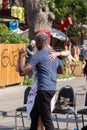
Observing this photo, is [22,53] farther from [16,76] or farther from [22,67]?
[16,76]

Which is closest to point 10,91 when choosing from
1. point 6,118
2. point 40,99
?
point 6,118

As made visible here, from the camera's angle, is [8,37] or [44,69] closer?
[44,69]

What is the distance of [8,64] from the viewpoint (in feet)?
61.7

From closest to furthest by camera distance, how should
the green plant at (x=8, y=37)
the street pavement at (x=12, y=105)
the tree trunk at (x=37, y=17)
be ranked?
the street pavement at (x=12, y=105) < the green plant at (x=8, y=37) < the tree trunk at (x=37, y=17)

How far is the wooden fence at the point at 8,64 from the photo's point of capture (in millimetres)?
18266

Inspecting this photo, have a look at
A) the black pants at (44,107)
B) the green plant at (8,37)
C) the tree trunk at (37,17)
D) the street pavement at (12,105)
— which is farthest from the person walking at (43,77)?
the tree trunk at (37,17)

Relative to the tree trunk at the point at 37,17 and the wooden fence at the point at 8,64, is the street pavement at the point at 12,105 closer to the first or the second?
the wooden fence at the point at 8,64

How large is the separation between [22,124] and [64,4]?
1163 inches

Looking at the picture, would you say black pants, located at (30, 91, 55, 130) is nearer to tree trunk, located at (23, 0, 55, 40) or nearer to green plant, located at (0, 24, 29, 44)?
green plant, located at (0, 24, 29, 44)

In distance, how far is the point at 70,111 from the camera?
9.19 metres

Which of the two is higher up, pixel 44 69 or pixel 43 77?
pixel 44 69

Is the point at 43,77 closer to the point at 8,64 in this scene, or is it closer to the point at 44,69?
the point at 44,69

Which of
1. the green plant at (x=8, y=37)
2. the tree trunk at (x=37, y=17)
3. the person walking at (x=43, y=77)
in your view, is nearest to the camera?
the person walking at (x=43, y=77)

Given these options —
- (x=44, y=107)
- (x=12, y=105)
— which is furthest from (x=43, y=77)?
(x=12, y=105)
